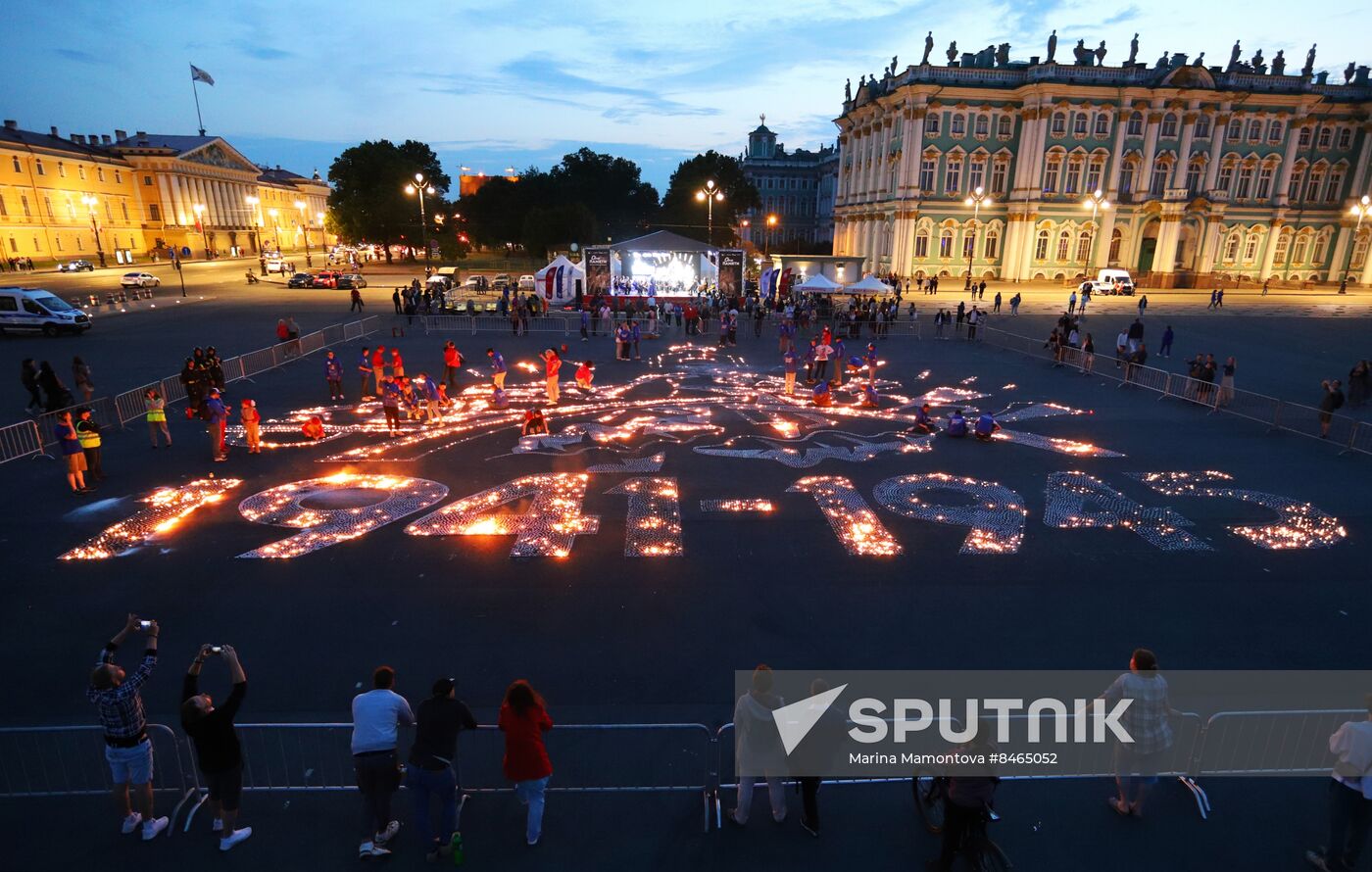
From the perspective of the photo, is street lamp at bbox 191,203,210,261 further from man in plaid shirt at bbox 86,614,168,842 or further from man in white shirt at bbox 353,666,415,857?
man in white shirt at bbox 353,666,415,857

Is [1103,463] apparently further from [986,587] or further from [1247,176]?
[1247,176]

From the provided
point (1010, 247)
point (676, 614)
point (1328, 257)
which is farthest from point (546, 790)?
point (1328, 257)


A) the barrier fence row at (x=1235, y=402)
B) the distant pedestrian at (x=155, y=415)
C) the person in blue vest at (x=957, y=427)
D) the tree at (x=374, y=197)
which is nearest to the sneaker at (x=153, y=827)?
the distant pedestrian at (x=155, y=415)

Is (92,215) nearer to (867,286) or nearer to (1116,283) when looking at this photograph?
(867,286)

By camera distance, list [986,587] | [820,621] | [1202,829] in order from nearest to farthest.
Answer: [1202,829], [820,621], [986,587]

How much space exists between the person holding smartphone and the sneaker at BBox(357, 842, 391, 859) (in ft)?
3.22

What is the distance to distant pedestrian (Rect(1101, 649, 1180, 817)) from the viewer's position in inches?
233

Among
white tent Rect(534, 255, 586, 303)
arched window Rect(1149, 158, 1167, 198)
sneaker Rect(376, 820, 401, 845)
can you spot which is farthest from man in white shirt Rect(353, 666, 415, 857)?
arched window Rect(1149, 158, 1167, 198)

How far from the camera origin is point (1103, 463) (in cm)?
1553

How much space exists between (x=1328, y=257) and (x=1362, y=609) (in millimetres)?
79625

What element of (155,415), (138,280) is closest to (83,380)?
(155,415)

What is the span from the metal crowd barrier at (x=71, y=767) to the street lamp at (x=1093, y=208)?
66.5 meters

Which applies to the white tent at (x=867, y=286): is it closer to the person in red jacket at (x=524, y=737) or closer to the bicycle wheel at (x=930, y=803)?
the bicycle wheel at (x=930, y=803)

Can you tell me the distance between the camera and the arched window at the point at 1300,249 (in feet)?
221
